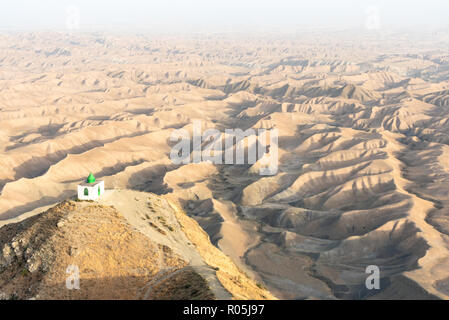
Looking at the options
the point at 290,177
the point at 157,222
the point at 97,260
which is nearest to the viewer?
the point at 97,260

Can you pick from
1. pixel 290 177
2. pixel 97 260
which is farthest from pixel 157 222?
pixel 290 177

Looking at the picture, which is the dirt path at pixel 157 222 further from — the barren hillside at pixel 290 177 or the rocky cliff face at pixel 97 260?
the barren hillside at pixel 290 177

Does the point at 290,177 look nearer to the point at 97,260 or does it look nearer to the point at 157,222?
the point at 157,222

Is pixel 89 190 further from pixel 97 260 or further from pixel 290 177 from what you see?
pixel 290 177

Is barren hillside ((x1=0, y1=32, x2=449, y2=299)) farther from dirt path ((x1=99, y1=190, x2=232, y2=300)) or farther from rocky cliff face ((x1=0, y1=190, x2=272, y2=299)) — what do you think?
rocky cliff face ((x1=0, y1=190, x2=272, y2=299))

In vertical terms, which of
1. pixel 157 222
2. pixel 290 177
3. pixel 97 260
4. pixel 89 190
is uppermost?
pixel 89 190

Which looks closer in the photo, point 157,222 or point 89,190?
point 89,190

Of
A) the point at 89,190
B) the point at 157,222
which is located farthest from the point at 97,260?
the point at 157,222

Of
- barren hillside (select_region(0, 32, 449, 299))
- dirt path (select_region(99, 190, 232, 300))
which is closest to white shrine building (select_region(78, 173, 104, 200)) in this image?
dirt path (select_region(99, 190, 232, 300))

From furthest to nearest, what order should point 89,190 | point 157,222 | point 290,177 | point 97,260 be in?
point 290,177
point 157,222
point 89,190
point 97,260

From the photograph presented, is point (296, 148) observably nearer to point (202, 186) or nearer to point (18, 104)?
point (202, 186)

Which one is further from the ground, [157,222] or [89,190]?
[89,190]
